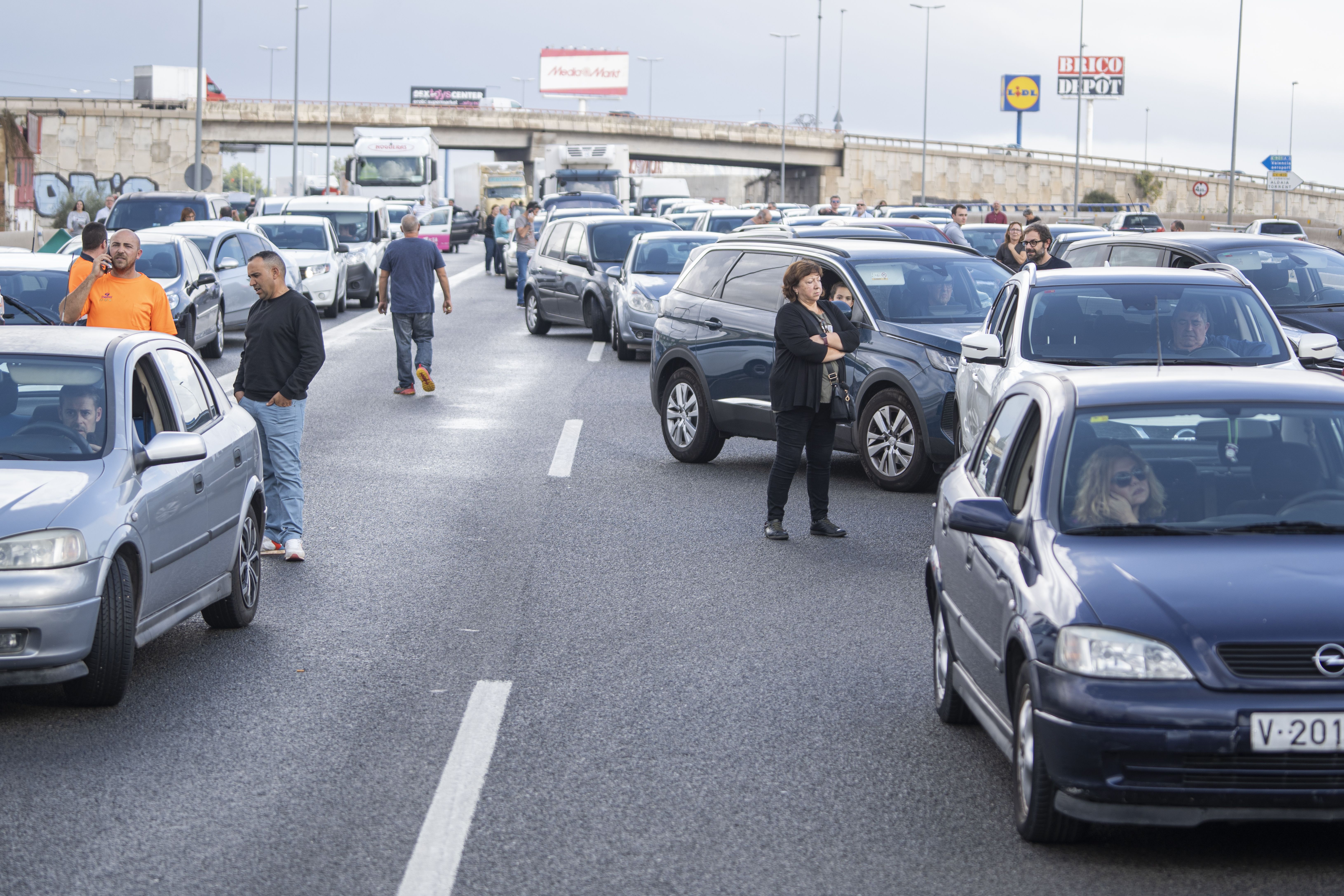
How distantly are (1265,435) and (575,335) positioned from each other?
21510 millimetres

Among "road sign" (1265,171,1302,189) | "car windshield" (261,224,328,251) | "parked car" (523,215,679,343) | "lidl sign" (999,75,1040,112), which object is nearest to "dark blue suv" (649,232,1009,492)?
"parked car" (523,215,679,343)

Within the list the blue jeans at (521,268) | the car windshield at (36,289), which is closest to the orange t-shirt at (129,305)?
the car windshield at (36,289)

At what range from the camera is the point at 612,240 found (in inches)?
984

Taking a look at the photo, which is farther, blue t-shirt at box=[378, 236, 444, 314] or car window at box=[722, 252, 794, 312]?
blue t-shirt at box=[378, 236, 444, 314]

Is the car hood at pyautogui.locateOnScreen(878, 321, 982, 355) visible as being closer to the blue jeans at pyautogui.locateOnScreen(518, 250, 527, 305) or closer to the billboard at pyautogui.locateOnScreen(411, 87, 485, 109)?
the blue jeans at pyautogui.locateOnScreen(518, 250, 527, 305)

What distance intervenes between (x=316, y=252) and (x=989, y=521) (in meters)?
24.6

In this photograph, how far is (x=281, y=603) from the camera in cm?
861

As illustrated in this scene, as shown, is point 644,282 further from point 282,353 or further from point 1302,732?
point 1302,732

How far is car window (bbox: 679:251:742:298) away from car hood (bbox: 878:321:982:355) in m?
1.77

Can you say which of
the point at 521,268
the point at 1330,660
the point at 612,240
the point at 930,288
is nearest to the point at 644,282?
the point at 612,240

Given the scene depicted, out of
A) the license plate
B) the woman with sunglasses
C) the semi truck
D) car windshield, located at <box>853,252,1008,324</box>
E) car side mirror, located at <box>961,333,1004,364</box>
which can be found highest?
the semi truck

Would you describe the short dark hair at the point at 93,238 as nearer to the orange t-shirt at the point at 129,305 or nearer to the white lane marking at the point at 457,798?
the orange t-shirt at the point at 129,305

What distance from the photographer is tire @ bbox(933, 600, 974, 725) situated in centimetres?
633

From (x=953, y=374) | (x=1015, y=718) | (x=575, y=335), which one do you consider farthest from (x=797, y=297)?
(x=575, y=335)
